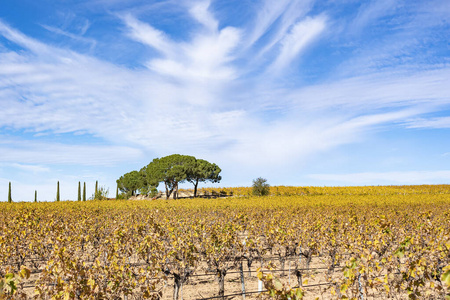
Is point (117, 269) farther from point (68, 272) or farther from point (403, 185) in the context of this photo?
point (403, 185)

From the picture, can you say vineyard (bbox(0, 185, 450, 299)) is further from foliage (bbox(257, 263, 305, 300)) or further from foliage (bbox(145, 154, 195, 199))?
foliage (bbox(145, 154, 195, 199))

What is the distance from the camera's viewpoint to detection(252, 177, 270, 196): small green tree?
46406 millimetres

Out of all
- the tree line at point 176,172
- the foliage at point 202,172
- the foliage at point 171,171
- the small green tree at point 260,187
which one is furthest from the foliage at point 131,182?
the small green tree at point 260,187

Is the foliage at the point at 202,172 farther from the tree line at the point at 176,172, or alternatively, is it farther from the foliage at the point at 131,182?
the foliage at the point at 131,182

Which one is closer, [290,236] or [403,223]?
[290,236]

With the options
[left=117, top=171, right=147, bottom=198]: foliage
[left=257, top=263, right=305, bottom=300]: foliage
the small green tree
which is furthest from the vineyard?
[left=117, top=171, right=147, bottom=198]: foliage

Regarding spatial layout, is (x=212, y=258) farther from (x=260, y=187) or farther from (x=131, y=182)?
(x=131, y=182)

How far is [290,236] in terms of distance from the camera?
10.1 meters

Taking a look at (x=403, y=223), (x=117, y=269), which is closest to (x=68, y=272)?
(x=117, y=269)

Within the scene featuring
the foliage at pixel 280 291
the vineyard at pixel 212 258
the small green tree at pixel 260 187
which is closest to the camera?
the foliage at pixel 280 291

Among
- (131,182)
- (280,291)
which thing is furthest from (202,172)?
(280,291)

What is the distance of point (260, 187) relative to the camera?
46500mm

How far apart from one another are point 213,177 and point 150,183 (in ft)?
34.1

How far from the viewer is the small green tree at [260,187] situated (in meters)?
46.4
